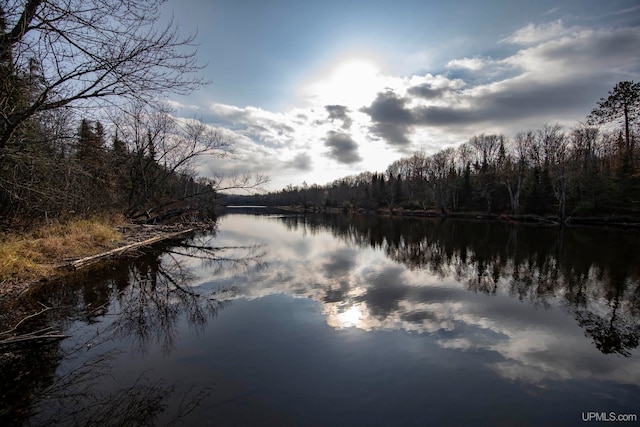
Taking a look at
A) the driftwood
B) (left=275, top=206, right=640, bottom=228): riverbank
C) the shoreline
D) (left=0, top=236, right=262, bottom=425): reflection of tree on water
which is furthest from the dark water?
(left=275, top=206, right=640, bottom=228): riverbank

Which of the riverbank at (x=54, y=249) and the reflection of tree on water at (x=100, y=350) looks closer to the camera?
the reflection of tree on water at (x=100, y=350)

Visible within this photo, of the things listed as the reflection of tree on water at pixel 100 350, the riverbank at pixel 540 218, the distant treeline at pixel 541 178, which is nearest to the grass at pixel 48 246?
the reflection of tree on water at pixel 100 350

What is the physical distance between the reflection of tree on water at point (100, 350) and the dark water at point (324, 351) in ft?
0.08

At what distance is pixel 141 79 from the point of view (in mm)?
4832

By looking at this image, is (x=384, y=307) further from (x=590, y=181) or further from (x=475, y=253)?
(x=590, y=181)

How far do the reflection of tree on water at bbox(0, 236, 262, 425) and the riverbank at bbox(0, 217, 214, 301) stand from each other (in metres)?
0.68

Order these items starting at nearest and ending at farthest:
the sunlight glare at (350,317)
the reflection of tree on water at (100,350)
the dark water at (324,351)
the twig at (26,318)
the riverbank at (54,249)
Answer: the reflection of tree on water at (100,350), the dark water at (324,351), the twig at (26,318), the sunlight glare at (350,317), the riverbank at (54,249)

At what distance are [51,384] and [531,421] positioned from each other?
20.5ft

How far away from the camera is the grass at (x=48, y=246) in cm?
788

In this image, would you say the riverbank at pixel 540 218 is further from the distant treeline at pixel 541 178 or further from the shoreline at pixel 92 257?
the shoreline at pixel 92 257

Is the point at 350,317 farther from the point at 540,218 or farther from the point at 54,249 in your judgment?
the point at 540,218

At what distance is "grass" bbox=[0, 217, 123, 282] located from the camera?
25.9 feet

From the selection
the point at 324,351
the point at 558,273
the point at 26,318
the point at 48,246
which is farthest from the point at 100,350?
the point at 558,273

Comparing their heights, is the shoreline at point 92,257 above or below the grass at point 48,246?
below
